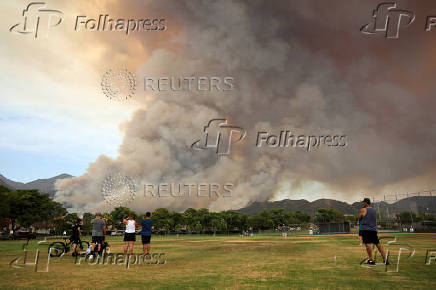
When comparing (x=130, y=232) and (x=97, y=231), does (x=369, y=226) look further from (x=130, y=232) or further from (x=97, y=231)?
(x=97, y=231)

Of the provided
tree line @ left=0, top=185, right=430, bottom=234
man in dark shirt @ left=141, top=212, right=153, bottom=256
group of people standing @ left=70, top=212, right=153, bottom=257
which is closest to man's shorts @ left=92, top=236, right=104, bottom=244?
group of people standing @ left=70, top=212, right=153, bottom=257

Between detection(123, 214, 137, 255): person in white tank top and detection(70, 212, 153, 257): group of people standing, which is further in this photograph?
A: detection(123, 214, 137, 255): person in white tank top

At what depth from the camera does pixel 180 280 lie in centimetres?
935

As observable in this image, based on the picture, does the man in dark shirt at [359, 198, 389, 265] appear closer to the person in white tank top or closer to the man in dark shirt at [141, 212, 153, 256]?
the man in dark shirt at [141, 212, 153, 256]

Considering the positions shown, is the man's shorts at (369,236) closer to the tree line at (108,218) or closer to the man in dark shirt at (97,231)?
the man in dark shirt at (97,231)

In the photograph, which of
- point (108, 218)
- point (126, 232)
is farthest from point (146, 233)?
point (108, 218)

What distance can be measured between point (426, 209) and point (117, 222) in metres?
149

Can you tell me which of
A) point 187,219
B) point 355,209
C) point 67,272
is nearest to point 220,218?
point 187,219

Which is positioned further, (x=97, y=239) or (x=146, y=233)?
(x=97, y=239)

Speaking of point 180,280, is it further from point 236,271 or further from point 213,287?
point 236,271
